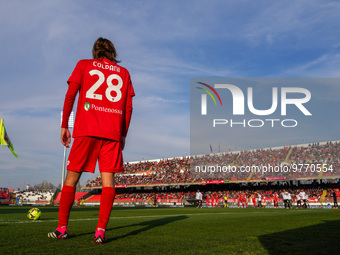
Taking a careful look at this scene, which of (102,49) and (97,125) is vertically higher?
(102,49)

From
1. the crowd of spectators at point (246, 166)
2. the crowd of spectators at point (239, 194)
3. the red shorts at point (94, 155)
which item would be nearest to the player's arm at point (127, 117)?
the red shorts at point (94, 155)

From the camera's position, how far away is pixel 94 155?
3.63m

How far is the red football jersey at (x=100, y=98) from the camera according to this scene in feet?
11.8

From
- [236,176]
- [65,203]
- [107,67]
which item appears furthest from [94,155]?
[236,176]

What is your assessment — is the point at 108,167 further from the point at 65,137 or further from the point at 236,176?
the point at 236,176

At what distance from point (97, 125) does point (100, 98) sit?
0.36 meters

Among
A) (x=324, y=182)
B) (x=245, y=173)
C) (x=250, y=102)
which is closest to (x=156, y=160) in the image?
(x=245, y=173)

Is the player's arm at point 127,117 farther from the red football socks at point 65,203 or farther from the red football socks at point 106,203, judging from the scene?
the red football socks at point 65,203

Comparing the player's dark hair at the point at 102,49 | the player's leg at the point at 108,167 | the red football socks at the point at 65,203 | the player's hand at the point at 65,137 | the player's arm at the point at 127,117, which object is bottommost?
the red football socks at the point at 65,203

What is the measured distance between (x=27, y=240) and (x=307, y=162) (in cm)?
4029

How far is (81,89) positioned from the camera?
377cm

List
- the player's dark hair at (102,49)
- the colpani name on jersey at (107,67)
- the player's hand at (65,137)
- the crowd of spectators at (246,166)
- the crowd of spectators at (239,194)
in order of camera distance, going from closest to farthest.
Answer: the player's hand at (65,137)
the colpani name on jersey at (107,67)
the player's dark hair at (102,49)
the crowd of spectators at (239,194)
the crowd of spectators at (246,166)

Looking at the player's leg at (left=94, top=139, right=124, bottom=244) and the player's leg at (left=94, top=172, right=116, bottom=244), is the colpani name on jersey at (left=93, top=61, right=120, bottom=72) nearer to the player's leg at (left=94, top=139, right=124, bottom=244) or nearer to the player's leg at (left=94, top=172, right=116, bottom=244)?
the player's leg at (left=94, top=139, right=124, bottom=244)

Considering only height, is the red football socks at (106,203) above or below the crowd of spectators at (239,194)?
above
